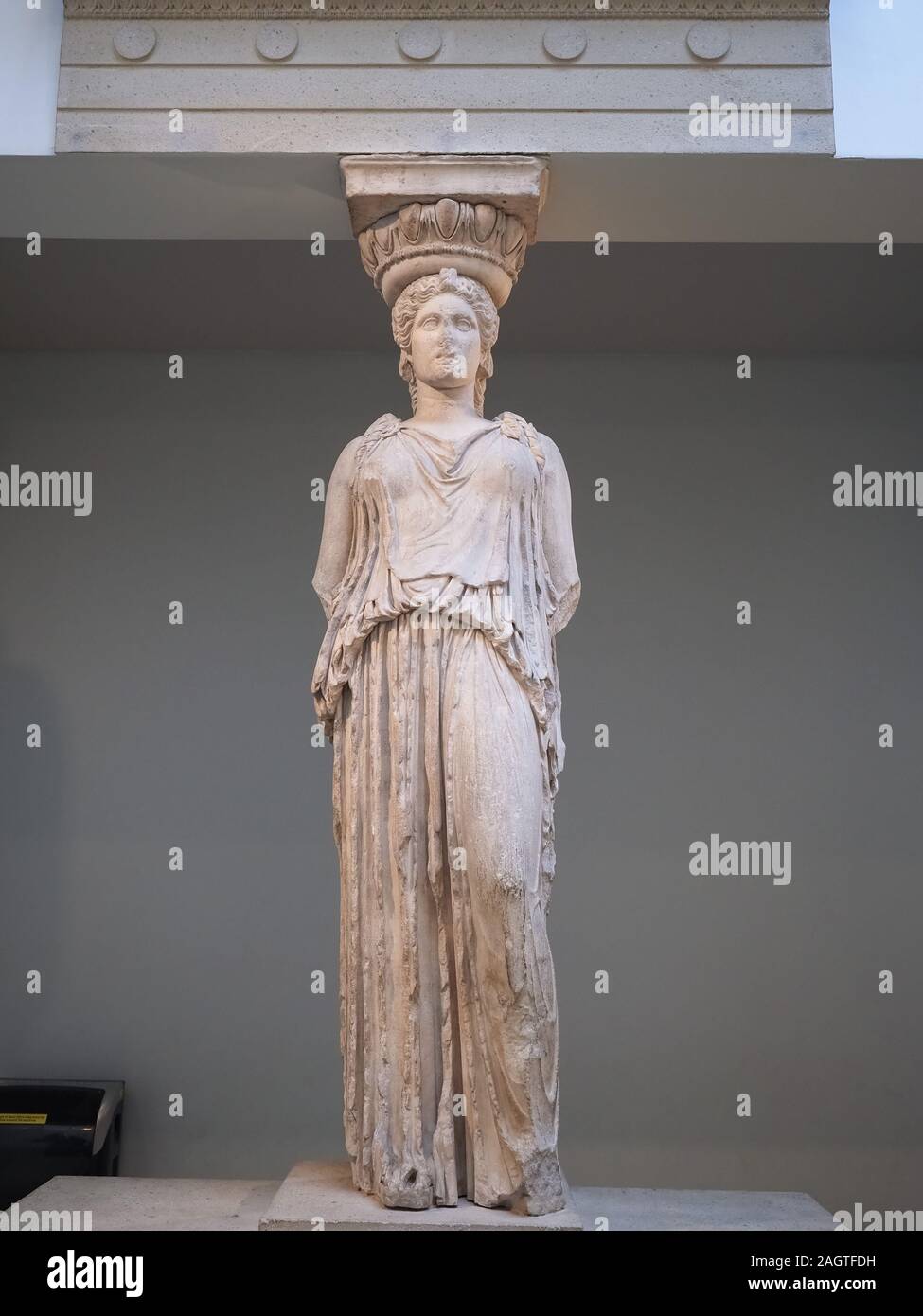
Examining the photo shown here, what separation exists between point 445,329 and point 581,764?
309 cm

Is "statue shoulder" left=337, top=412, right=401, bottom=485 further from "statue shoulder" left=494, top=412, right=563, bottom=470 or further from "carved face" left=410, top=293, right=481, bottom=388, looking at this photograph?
"statue shoulder" left=494, top=412, right=563, bottom=470

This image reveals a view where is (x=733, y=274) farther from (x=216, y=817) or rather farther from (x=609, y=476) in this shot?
(x=216, y=817)

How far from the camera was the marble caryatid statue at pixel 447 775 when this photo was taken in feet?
12.9

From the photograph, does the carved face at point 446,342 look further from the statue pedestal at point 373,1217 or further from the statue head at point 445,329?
the statue pedestal at point 373,1217

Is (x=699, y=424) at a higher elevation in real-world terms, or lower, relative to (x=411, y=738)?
higher

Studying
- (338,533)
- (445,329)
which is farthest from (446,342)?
(338,533)

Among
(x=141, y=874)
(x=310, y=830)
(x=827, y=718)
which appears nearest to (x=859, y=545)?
(x=827, y=718)

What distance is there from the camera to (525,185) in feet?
15.2

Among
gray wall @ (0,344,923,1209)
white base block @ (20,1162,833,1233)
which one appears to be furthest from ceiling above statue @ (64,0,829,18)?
white base block @ (20,1162,833,1233)

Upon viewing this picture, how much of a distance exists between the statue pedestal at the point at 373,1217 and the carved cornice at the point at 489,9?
359 centimetres

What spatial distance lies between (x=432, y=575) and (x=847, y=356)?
400 centimetres

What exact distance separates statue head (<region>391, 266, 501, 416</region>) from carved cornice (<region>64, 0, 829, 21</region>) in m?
1.04

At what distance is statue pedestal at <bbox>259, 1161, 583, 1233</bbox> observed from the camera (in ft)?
12.5

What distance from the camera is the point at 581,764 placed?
702cm
